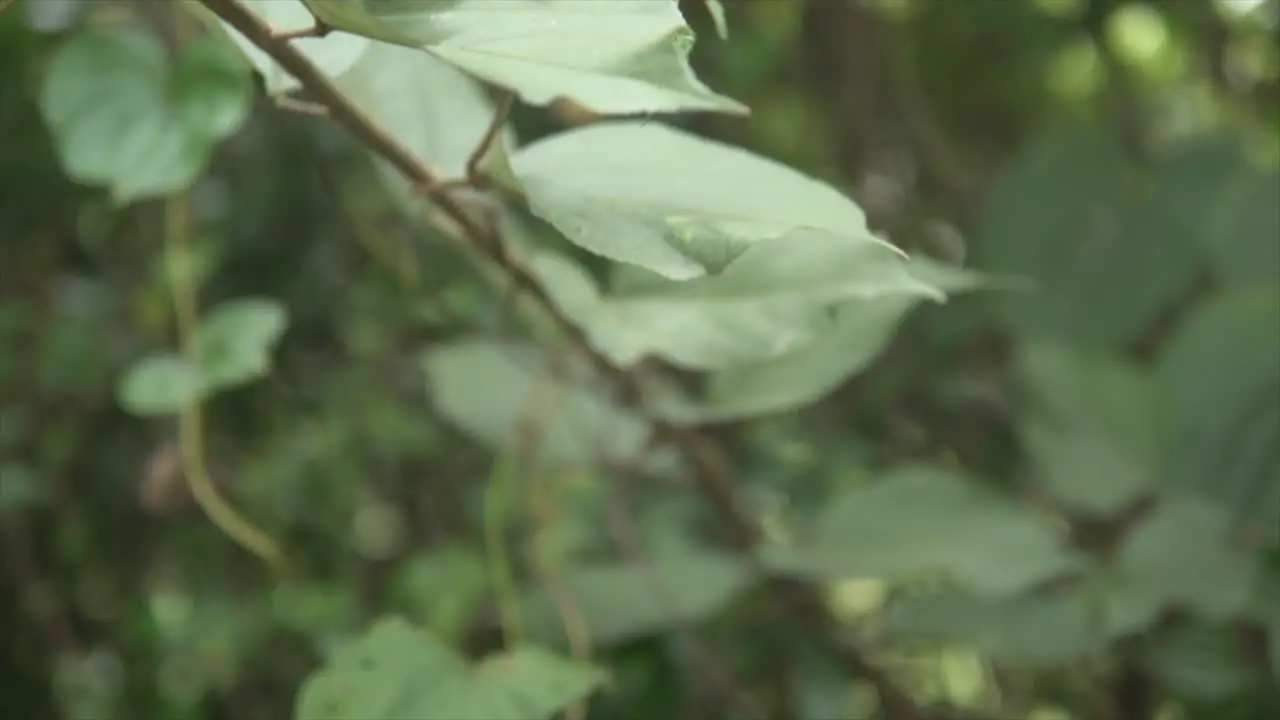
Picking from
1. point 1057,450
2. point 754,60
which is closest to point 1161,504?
point 1057,450

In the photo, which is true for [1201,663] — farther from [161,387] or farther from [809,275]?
[161,387]

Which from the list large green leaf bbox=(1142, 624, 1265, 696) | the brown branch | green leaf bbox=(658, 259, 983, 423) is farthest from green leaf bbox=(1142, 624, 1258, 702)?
green leaf bbox=(658, 259, 983, 423)

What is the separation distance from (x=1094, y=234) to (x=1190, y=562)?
234 millimetres

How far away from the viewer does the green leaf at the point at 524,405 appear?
1.69ft

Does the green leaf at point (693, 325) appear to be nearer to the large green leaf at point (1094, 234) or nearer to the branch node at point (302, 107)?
the branch node at point (302, 107)

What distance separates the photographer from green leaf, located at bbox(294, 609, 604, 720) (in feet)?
1.04

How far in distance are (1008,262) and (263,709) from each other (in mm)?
457

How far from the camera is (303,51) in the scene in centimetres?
33

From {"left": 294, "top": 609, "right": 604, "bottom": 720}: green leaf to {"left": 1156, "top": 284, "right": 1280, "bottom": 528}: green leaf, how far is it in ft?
0.95

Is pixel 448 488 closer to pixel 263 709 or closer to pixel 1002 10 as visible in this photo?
pixel 263 709

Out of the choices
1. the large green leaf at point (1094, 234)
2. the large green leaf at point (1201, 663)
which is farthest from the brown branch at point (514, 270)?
the large green leaf at point (1094, 234)

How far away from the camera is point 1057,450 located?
60 centimetres

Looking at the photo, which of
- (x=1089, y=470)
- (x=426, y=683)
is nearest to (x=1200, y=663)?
(x=1089, y=470)

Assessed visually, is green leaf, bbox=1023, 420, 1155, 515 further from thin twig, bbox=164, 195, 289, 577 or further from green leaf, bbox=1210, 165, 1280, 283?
thin twig, bbox=164, 195, 289, 577
